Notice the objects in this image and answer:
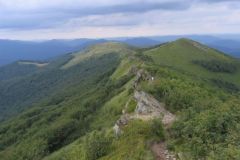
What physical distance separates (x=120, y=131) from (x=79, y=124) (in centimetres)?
7899

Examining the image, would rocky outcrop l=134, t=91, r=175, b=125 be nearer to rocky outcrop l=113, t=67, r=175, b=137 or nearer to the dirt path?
rocky outcrop l=113, t=67, r=175, b=137

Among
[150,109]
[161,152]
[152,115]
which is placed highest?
[161,152]

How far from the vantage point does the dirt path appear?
147 feet

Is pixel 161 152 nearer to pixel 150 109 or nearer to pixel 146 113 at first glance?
pixel 146 113

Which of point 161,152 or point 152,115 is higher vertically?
point 161,152

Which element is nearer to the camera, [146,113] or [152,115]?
[152,115]

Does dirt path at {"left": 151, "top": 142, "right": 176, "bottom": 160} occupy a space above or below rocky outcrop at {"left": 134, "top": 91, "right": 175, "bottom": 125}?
above

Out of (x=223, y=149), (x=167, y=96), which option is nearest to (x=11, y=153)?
(x=167, y=96)

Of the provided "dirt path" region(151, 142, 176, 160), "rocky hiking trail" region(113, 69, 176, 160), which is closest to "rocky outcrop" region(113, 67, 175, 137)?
"rocky hiking trail" region(113, 69, 176, 160)

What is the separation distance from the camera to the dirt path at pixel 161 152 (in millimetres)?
44781

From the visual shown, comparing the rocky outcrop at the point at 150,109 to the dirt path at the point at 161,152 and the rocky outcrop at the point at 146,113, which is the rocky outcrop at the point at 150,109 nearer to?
the rocky outcrop at the point at 146,113

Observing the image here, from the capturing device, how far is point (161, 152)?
46.6 m

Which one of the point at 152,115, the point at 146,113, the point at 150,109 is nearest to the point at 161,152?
the point at 152,115

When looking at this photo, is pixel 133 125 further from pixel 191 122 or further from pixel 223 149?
→ pixel 223 149
